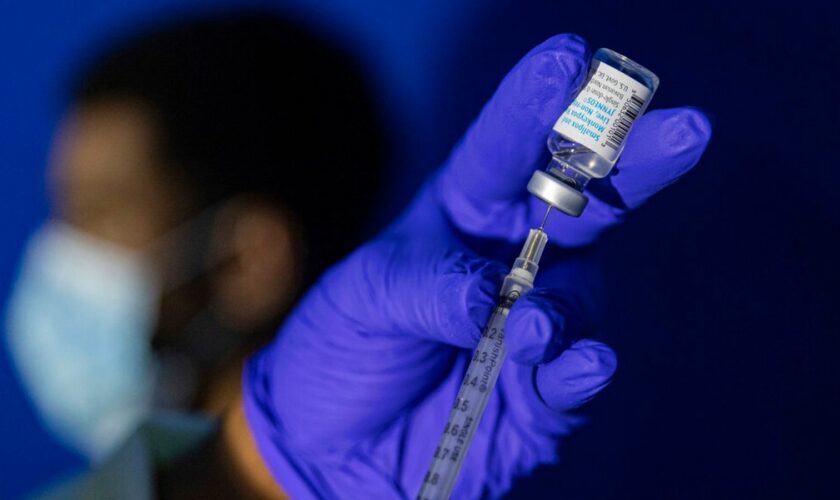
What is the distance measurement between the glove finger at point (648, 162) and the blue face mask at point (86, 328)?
0.74 m

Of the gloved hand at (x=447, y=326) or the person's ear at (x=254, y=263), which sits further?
the person's ear at (x=254, y=263)

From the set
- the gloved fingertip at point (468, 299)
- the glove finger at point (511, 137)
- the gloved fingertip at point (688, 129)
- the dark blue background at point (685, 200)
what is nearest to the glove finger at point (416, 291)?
the gloved fingertip at point (468, 299)

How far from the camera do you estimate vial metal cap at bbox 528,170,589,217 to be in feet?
2.42

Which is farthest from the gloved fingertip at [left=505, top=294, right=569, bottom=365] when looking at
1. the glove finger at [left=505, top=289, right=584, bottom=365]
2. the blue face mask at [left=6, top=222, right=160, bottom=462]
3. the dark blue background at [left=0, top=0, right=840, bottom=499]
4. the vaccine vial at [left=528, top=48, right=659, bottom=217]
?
the blue face mask at [left=6, top=222, right=160, bottom=462]

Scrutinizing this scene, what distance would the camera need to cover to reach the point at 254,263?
49.2 inches

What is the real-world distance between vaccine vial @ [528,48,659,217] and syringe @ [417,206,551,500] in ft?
0.11

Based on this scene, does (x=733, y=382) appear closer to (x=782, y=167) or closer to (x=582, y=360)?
(x=782, y=167)

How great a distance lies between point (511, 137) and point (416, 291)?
21 cm

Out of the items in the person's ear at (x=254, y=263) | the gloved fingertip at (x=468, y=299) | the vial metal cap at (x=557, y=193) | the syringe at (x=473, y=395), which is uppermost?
the vial metal cap at (x=557, y=193)

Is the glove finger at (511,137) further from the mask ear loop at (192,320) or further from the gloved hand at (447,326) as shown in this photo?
the mask ear loop at (192,320)

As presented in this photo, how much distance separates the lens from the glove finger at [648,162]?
0.78 metres

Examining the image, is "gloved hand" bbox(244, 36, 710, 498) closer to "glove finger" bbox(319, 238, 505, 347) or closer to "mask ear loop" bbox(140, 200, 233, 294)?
"glove finger" bbox(319, 238, 505, 347)

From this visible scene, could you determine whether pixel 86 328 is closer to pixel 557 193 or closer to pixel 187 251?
pixel 187 251

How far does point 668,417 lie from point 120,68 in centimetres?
112
